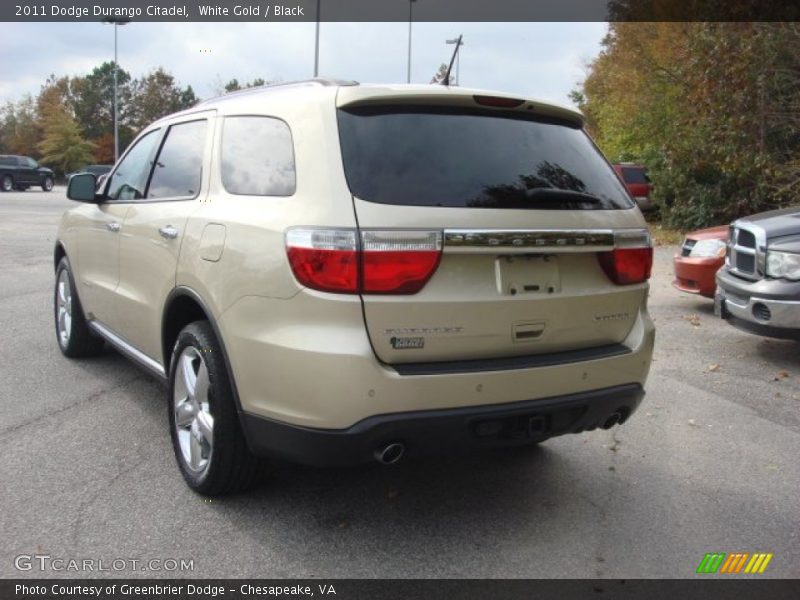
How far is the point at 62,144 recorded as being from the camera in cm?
6450

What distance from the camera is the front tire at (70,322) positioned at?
556 cm

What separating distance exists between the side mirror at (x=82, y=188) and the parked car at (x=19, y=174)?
126 feet

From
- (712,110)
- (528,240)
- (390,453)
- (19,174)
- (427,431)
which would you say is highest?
(712,110)

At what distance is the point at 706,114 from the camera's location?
15.7 m

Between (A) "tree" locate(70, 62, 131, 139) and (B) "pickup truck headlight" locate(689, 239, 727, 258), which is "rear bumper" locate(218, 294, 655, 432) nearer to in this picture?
(B) "pickup truck headlight" locate(689, 239, 727, 258)

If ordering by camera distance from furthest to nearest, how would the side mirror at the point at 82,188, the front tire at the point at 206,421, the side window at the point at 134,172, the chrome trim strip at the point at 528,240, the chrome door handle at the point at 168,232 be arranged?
the side mirror at the point at 82,188
the side window at the point at 134,172
the chrome door handle at the point at 168,232
the front tire at the point at 206,421
the chrome trim strip at the point at 528,240

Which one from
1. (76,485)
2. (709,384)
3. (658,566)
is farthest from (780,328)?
(76,485)

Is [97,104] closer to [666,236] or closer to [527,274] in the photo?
[666,236]

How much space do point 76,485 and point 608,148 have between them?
3039 cm

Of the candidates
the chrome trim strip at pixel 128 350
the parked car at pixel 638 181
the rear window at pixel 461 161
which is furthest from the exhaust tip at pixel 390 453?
the parked car at pixel 638 181

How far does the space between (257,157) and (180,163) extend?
3.09ft

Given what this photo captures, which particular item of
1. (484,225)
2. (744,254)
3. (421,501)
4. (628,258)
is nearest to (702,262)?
(744,254)

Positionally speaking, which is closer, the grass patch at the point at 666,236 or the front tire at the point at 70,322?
the front tire at the point at 70,322

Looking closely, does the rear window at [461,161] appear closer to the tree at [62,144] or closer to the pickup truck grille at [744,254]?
the pickup truck grille at [744,254]
